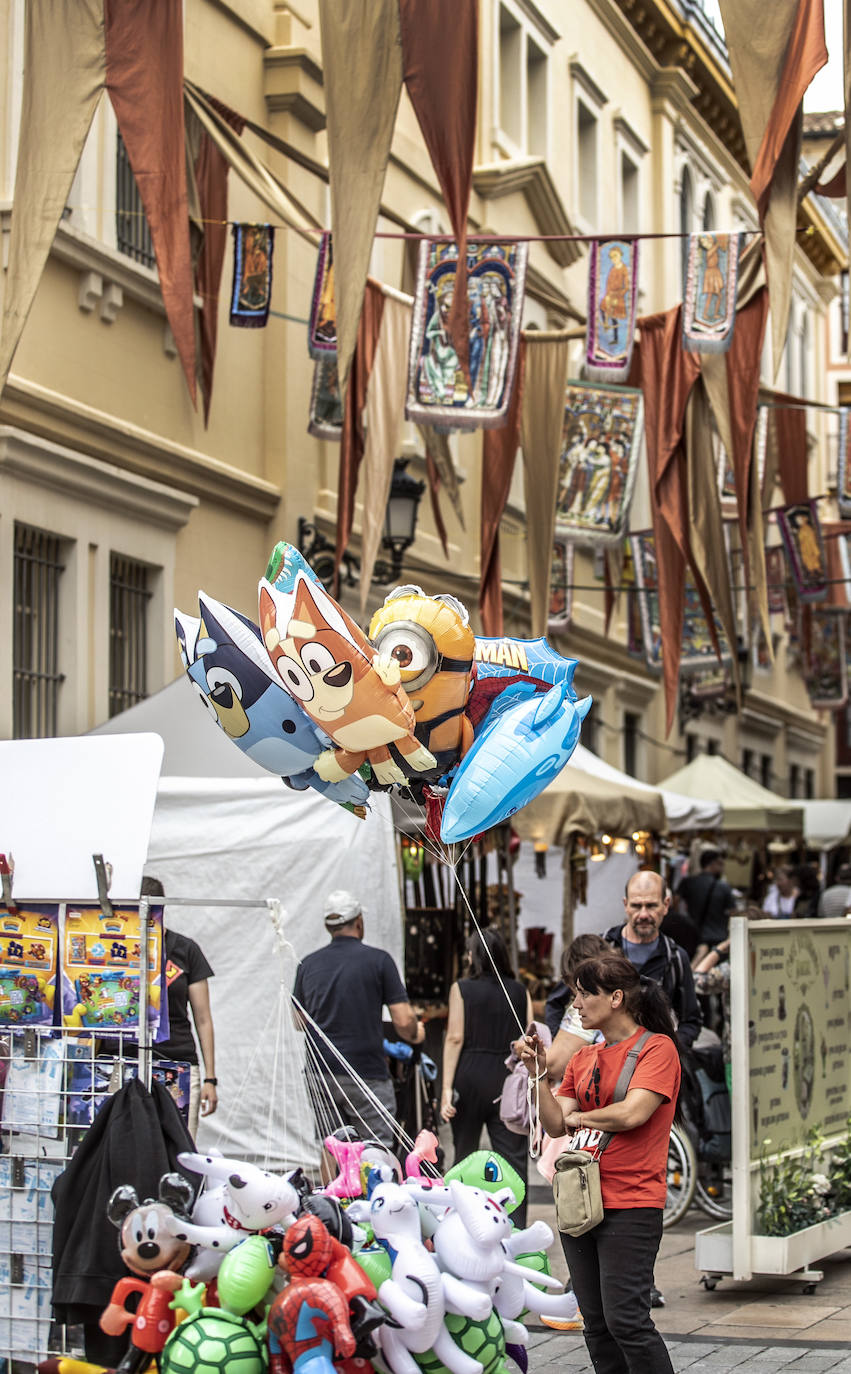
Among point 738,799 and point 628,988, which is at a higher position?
point 628,988

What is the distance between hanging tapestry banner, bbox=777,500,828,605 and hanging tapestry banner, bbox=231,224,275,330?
→ 315 inches

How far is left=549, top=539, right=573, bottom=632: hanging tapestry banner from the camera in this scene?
66.2 feet

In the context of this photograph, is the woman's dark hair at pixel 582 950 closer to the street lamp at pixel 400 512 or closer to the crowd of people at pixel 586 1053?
the crowd of people at pixel 586 1053

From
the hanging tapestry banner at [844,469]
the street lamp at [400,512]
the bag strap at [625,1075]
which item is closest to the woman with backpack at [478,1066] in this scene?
the bag strap at [625,1075]

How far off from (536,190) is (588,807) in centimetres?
1068

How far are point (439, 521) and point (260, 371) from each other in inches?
92.0

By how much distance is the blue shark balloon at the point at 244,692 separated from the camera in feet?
22.9


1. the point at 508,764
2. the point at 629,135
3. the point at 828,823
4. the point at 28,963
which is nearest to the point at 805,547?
the point at 629,135

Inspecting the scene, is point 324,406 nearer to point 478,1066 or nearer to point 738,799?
point 478,1066

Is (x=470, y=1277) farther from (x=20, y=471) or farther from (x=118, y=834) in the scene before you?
(x=20, y=471)

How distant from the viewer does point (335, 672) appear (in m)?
6.67

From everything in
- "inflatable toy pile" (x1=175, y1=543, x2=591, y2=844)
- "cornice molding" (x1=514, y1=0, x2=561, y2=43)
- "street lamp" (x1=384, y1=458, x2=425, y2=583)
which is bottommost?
"inflatable toy pile" (x1=175, y1=543, x2=591, y2=844)

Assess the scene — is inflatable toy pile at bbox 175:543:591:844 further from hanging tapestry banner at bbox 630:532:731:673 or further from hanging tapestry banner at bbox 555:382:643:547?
hanging tapestry banner at bbox 630:532:731:673

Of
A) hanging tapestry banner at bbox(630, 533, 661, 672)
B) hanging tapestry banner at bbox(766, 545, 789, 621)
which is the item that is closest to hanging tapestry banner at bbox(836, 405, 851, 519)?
hanging tapestry banner at bbox(766, 545, 789, 621)
